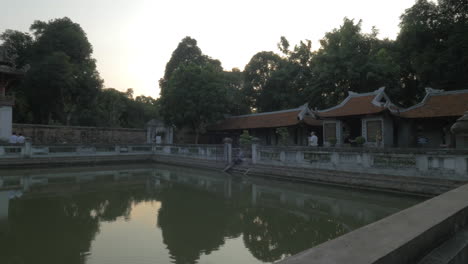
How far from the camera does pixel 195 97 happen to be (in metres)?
22.5

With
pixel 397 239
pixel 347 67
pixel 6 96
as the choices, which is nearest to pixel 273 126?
pixel 347 67

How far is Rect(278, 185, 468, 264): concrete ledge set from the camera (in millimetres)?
1579

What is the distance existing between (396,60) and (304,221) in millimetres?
17637

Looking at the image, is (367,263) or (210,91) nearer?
(367,263)

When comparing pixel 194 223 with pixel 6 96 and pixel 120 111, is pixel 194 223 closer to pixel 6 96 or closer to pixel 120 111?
pixel 6 96

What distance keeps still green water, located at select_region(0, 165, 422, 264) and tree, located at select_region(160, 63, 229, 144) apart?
11.8 m

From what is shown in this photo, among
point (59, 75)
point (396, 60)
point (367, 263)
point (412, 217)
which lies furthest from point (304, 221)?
point (59, 75)

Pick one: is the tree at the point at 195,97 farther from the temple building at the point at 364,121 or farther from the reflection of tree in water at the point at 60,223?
the reflection of tree in water at the point at 60,223

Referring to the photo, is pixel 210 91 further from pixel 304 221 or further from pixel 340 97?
pixel 304 221

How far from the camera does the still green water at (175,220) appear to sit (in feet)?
15.1

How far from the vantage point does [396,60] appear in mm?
20141

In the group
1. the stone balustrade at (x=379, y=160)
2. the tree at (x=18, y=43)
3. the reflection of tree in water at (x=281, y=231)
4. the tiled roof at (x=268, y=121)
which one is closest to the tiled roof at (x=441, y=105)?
the stone balustrade at (x=379, y=160)

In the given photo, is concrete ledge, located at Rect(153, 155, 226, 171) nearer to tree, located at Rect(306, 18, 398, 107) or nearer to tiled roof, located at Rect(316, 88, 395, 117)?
tiled roof, located at Rect(316, 88, 395, 117)

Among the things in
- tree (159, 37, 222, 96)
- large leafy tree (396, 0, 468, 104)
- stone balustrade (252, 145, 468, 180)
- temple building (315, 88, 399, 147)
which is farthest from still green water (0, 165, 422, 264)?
tree (159, 37, 222, 96)
